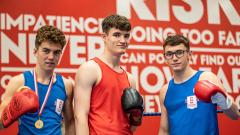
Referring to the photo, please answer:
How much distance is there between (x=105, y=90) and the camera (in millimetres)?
2156

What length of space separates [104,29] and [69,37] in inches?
67.3

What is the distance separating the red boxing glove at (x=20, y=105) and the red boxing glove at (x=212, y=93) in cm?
90

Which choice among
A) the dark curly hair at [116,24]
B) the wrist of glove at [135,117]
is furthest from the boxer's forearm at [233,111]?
the dark curly hair at [116,24]

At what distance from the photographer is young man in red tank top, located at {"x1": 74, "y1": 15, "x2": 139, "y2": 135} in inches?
83.3

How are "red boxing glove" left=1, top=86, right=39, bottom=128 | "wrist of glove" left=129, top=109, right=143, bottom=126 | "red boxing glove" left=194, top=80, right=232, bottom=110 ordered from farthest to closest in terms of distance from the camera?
"wrist of glove" left=129, top=109, right=143, bottom=126 < "red boxing glove" left=194, top=80, right=232, bottom=110 < "red boxing glove" left=1, top=86, right=39, bottom=128

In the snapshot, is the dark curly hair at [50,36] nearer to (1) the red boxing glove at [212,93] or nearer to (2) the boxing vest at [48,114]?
(2) the boxing vest at [48,114]

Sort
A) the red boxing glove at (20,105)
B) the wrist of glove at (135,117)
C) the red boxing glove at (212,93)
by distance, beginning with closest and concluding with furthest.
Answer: the red boxing glove at (20,105)
the red boxing glove at (212,93)
the wrist of glove at (135,117)

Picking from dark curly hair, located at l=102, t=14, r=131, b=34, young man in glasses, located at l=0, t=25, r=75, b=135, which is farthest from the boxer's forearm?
young man in glasses, located at l=0, t=25, r=75, b=135

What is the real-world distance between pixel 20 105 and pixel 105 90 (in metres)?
0.49

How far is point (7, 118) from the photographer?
1.98m

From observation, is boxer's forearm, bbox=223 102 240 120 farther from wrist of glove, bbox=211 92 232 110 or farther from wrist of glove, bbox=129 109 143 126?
wrist of glove, bbox=129 109 143 126

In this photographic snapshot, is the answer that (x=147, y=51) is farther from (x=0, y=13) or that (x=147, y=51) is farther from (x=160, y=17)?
(x=0, y=13)

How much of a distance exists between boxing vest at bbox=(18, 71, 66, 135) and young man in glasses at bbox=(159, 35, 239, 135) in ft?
2.28

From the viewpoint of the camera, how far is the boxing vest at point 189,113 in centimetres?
228
